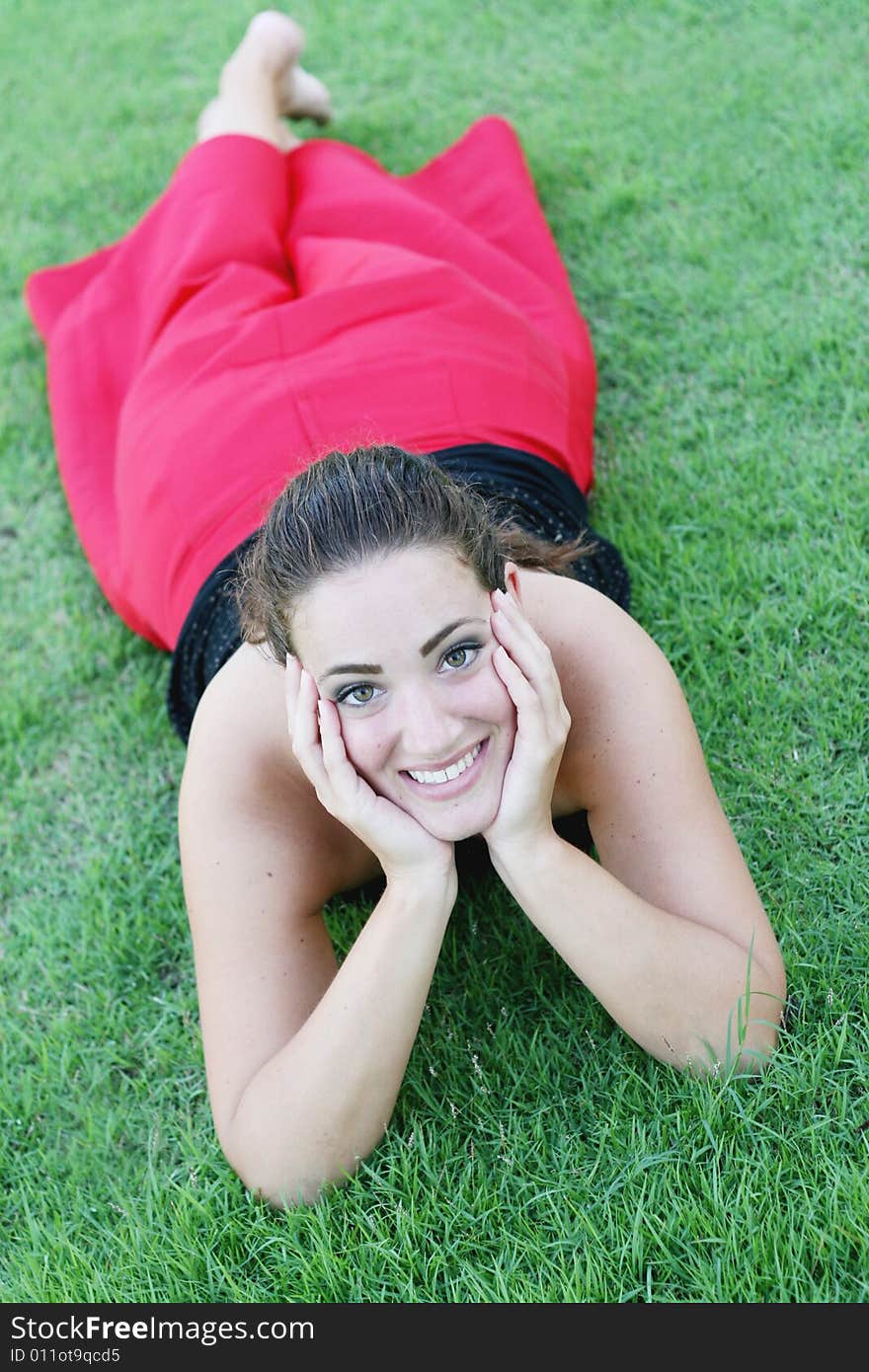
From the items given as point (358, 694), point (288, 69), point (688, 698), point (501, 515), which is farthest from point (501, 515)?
point (288, 69)

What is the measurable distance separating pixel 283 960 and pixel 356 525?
0.91 meters

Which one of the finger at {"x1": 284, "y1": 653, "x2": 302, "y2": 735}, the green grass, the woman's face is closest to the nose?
the woman's face

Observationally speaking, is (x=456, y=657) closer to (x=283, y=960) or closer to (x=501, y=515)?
(x=283, y=960)

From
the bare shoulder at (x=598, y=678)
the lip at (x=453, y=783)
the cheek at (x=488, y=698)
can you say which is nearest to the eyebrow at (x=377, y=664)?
the cheek at (x=488, y=698)

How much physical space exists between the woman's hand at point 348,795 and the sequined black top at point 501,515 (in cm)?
79

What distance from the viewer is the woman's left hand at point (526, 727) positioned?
222 centimetres

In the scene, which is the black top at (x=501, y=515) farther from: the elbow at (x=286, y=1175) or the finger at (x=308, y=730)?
the elbow at (x=286, y=1175)

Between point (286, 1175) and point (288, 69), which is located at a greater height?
point (288, 69)

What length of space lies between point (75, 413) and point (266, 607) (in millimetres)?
2217

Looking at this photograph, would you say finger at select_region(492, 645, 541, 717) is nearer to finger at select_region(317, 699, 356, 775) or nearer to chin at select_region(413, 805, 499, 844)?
chin at select_region(413, 805, 499, 844)

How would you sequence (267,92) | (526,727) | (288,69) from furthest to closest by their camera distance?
(288,69) < (267,92) < (526,727)

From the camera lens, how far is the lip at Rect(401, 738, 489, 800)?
223cm

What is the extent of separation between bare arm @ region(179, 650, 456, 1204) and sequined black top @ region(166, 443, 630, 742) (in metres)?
0.49

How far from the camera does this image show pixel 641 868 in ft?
8.07
